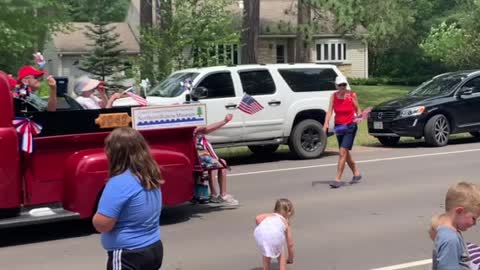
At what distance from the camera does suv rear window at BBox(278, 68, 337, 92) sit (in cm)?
1536

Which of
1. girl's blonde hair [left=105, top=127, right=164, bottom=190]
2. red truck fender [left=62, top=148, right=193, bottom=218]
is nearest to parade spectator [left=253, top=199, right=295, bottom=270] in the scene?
girl's blonde hair [left=105, top=127, right=164, bottom=190]

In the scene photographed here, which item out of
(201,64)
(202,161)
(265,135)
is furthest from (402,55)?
(202,161)

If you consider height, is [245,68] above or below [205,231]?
above

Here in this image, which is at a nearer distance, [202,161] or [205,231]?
[205,231]

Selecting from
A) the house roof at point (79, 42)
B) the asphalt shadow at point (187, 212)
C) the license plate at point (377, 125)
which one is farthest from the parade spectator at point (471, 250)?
the house roof at point (79, 42)

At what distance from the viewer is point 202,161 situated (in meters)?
9.68

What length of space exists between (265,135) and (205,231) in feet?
21.1

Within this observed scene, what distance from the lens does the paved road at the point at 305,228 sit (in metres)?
7.38

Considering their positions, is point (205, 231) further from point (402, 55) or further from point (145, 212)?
point (402, 55)

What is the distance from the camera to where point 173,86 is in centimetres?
1481

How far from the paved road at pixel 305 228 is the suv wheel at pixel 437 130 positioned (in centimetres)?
380

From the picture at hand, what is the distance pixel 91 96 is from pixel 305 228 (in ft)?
10.4

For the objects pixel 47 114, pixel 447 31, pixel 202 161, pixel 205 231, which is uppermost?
pixel 447 31

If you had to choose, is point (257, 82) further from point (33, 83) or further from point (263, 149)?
point (33, 83)
